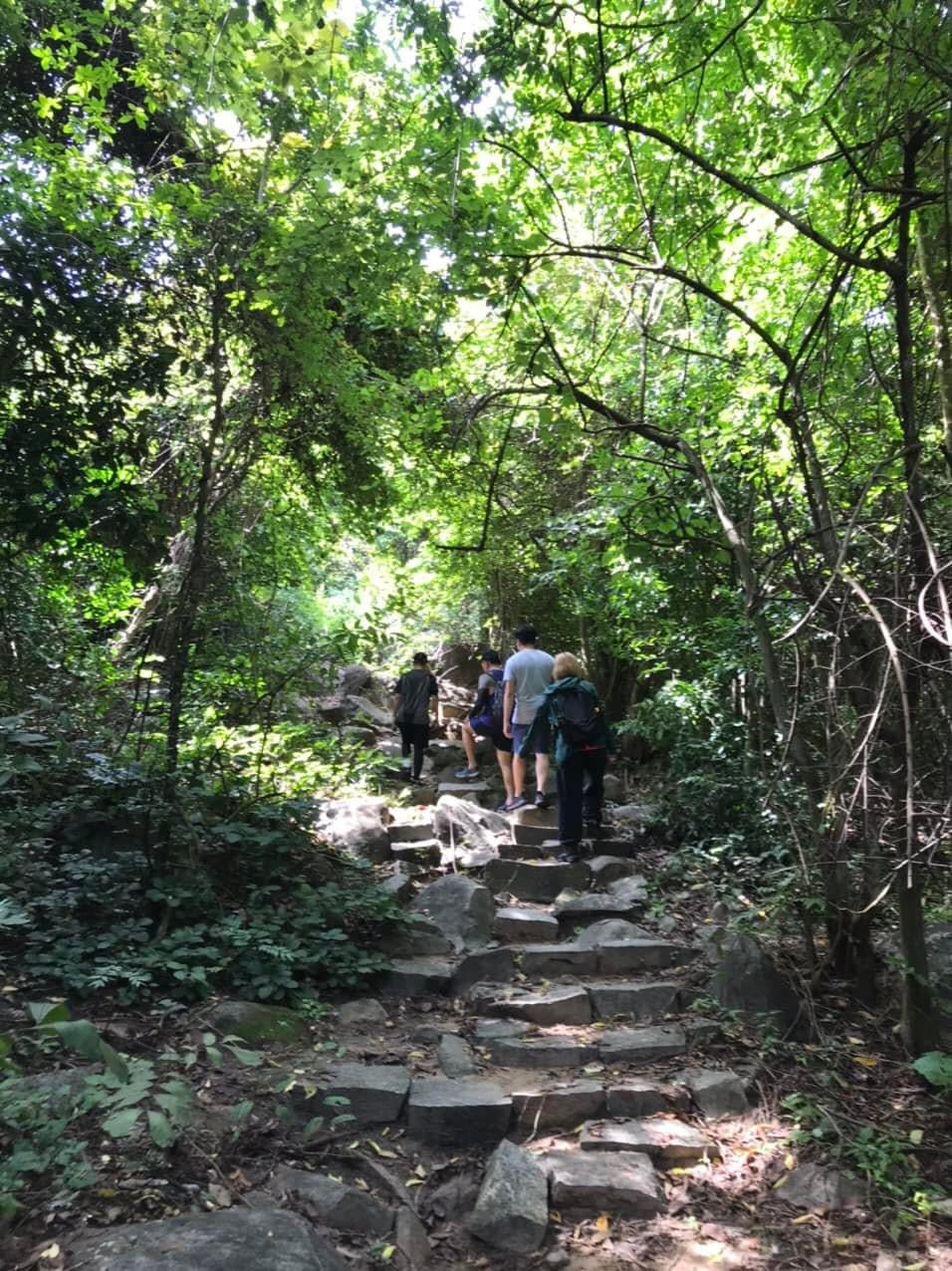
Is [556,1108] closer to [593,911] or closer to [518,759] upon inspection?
[593,911]

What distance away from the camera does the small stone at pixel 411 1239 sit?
2656 millimetres

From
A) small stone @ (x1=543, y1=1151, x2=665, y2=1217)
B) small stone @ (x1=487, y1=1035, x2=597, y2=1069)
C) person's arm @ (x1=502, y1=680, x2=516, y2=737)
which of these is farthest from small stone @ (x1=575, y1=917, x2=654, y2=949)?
person's arm @ (x1=502, y1=680, x2=516, y2=737)

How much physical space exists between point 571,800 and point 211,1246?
4.68 m

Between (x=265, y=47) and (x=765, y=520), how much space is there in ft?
14.6

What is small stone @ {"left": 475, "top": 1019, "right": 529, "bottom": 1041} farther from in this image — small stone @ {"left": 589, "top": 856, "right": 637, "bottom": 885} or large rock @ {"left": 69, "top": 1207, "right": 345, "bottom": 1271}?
small stone @ {"left": 589, "top": 856, "right": 637, "bottom": 885}

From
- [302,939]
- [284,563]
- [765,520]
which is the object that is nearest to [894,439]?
[765,520]

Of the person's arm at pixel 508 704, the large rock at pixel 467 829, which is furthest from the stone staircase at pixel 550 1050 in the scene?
the person's arm at pixel 508 704

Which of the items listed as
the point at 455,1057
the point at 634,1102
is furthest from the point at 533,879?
the point at 634,1102

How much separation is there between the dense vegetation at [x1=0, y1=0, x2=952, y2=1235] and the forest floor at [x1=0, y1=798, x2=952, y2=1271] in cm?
43

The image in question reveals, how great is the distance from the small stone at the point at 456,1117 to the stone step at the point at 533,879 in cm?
284

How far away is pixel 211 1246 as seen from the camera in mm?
2102

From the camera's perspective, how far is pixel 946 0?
3.00m

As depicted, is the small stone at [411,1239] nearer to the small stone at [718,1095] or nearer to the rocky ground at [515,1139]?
the rocky ground at [515,1139]

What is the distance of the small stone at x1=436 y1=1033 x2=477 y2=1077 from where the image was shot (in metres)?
3.84
